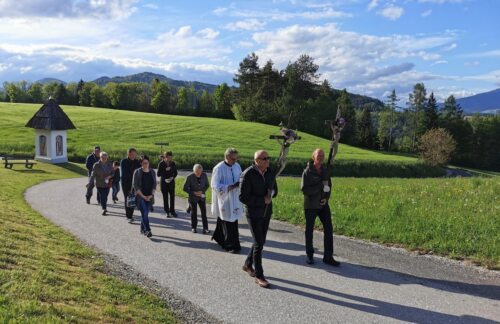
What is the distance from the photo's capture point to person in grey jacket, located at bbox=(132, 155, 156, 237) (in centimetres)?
1220

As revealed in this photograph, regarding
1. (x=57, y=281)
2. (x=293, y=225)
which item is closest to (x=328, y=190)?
(x=293, y=225)

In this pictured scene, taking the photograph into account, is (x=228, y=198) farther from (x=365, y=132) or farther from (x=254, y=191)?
(x=365, y=132)

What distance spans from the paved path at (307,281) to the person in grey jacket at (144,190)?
43cm

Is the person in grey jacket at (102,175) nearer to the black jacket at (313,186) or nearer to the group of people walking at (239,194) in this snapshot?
the group of people walking at (239,194)

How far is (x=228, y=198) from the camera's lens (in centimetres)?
1043

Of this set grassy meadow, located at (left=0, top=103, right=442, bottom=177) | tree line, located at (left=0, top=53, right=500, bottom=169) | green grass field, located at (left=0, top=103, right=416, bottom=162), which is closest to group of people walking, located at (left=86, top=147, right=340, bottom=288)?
grassy meadow, located at (left=0, top=103, right=442, bottom=177)

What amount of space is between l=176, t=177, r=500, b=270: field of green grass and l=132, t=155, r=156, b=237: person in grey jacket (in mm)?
4605

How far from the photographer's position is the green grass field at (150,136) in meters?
48.7

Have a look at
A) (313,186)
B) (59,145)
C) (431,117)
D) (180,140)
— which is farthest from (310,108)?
(313,186)

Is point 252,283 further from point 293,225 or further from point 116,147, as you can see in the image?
point 116,147

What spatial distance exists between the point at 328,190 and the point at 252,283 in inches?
105

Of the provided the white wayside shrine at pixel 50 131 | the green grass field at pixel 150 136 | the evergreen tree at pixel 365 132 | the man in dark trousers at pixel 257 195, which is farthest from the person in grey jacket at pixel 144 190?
the evergreen tree at pixel 365 132

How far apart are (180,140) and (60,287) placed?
5227cm

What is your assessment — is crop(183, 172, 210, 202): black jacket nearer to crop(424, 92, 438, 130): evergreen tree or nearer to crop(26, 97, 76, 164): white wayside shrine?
crop(26, 97, 76, 164): white wayside shrine
